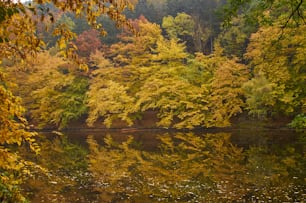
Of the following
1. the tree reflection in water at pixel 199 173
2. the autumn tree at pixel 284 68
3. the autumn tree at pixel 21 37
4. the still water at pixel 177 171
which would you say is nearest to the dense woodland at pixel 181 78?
the autumn tree at pixel 284 68

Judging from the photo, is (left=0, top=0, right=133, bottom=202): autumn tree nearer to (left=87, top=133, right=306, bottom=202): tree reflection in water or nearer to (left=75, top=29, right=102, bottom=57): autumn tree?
(left=87, top=133, right=306, bottom=202): tree reflection in water

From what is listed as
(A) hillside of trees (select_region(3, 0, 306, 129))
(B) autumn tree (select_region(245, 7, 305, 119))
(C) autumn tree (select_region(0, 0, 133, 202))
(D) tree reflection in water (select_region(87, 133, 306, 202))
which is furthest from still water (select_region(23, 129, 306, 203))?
(C) autumn tree (select_region(0, 0, 133, 202))

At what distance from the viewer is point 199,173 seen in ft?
45.8

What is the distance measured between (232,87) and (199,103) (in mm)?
3281

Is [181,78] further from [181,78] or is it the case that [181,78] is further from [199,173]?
[199,173]

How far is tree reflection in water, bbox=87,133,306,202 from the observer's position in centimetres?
1081

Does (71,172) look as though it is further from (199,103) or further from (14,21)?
(199,103)

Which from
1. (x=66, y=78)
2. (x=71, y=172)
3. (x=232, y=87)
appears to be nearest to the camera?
(x=71, y=172)

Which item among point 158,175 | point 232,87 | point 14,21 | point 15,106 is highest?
point 232,87

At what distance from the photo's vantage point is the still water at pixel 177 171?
1096 cm

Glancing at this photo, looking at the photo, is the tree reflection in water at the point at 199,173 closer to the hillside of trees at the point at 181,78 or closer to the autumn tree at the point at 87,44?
the hillside of trees at the point at 181,78

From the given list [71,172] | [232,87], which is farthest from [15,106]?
[232,87]

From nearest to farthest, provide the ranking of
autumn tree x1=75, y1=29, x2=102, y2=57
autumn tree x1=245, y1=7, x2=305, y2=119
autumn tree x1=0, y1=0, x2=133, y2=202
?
autumn tree x1=0, y1=0, x2=133, y2=202 < autumn tree x1=245, y1=7, x2=305, y2=119 < autumn tree x1=75, y1=29, x2=102, y2=57

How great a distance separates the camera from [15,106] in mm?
3648
